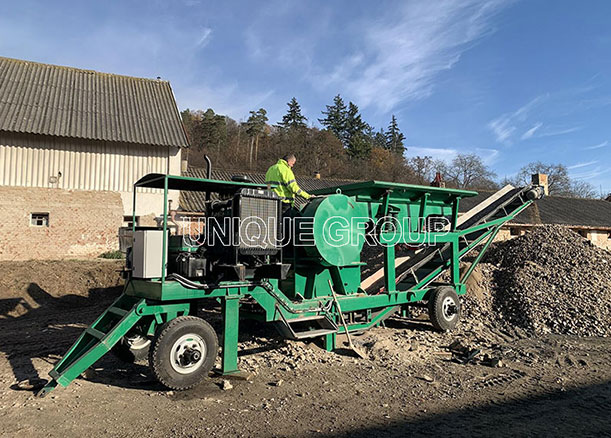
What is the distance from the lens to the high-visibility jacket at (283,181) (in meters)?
6.80

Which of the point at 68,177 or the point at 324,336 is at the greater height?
the point at 68,177

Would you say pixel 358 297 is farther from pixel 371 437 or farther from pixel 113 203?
pixel 113 203

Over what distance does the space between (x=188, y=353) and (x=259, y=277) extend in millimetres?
1329

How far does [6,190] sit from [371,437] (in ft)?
51.4

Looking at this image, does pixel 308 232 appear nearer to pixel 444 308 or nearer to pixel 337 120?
pixel 444 308

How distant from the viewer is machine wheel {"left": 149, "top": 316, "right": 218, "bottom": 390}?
5.00 m

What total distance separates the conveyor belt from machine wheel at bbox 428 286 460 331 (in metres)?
0.48

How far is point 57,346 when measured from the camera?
7234mm

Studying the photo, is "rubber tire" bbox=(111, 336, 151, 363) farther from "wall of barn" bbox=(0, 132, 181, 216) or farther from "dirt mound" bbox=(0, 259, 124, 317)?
"wall of barn" bbox=(0, 132, 181, 216)

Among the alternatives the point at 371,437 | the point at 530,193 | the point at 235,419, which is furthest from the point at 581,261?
the point at 235,419

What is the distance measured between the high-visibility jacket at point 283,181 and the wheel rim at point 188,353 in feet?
8.12

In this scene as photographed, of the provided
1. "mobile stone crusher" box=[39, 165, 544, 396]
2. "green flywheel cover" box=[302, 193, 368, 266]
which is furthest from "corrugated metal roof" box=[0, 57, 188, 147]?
"green flywheel cover" box=[302, 193, 368, 266]

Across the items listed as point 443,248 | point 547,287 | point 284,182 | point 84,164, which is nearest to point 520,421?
point 284,182

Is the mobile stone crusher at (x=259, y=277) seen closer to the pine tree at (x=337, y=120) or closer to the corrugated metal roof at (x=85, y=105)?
the corrugated metal roof at (x=85, y=105)
